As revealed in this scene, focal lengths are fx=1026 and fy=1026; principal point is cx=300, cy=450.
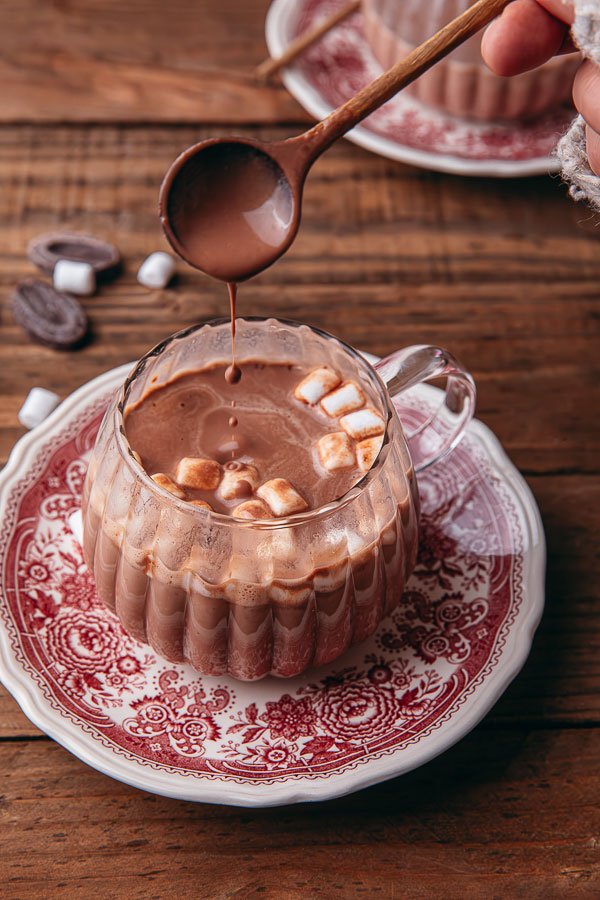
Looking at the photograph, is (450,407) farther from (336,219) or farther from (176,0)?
(176,0)

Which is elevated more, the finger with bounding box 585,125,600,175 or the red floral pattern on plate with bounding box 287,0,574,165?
the finger with bounding box 585,125,600,175

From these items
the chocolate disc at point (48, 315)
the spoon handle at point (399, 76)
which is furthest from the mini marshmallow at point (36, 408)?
the spoon handle at point (399, 76)

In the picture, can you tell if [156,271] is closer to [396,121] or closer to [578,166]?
[396,121]

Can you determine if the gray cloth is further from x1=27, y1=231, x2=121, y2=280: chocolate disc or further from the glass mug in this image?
x1=27, y1=231, x2=121, y2=280: chocolate disc

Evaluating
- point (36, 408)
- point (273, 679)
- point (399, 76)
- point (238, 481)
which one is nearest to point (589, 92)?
point (399, 76)

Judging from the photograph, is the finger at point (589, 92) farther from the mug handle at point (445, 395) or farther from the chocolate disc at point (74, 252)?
the chocolate disc at point (74, 252)

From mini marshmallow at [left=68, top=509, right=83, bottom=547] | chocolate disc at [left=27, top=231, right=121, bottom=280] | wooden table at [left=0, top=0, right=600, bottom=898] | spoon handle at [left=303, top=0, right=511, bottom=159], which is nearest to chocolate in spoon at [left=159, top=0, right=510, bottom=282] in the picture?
spoon handle at [left=303, top=0, right=511, bottom=159]
